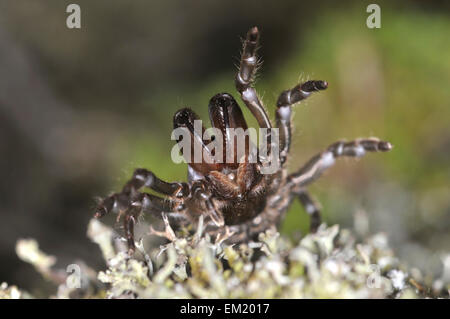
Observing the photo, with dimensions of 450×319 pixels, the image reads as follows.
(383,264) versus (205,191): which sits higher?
(205,191)

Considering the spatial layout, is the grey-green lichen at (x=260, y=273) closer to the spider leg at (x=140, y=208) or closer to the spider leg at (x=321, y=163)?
the spider leg at (x=140, y=208)

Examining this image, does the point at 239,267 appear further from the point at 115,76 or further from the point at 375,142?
the point at 115,76

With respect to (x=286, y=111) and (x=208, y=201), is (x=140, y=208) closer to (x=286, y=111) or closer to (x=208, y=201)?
(x=208, y=201)

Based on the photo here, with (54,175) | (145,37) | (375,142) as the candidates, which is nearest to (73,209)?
(54,175)

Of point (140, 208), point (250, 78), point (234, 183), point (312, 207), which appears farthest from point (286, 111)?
point (140, 208)

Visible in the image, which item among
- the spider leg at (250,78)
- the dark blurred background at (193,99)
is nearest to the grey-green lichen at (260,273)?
the spider leg at (250,78)

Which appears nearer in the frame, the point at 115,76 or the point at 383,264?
the point at 383,264
